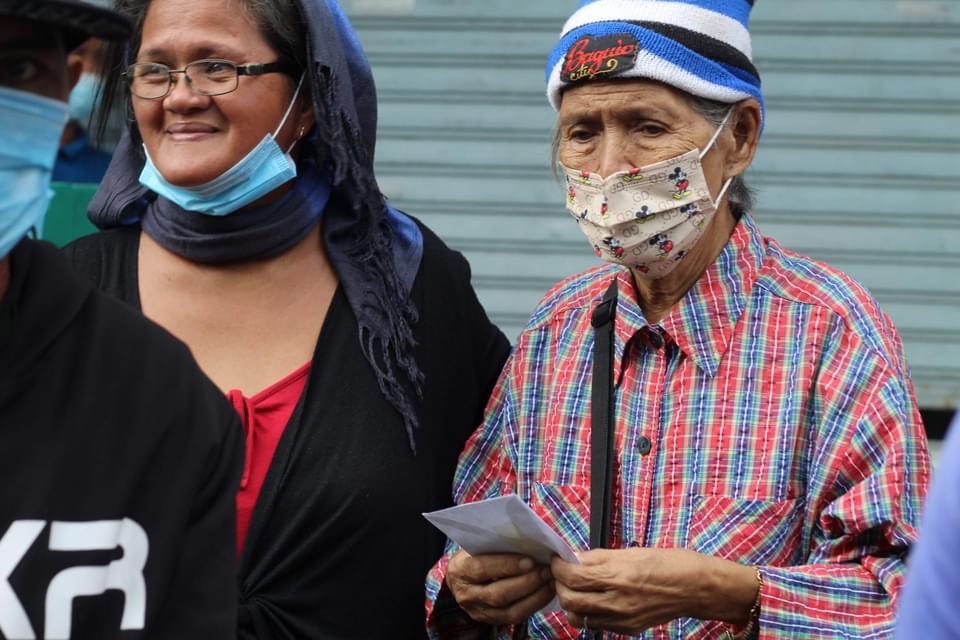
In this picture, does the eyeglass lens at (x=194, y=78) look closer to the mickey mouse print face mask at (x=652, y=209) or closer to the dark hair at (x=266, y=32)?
the dark hair at (x=266, y=32)

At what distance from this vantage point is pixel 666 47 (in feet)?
10.4

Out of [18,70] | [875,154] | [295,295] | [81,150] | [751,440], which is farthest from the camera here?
[875,154]

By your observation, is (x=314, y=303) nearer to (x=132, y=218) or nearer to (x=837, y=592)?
(x=132, y=218)

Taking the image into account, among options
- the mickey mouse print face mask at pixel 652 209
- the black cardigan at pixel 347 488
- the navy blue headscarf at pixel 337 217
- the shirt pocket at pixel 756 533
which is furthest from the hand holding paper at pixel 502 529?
the mickey mouse print face mask at pixel 652 209

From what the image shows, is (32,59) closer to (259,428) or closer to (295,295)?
(259,428)

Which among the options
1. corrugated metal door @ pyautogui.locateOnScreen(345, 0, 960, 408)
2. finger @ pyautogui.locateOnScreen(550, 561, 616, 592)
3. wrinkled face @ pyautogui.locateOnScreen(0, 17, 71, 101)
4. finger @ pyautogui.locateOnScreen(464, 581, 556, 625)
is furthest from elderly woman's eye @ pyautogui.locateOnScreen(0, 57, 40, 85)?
corrugated metal door @ pyautogui.locateOnScreen(345, 0, 960, 408)

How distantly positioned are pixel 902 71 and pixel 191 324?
4.32 metres

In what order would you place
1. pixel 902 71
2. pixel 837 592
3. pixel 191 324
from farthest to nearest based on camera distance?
pixel 902 71, pixel 191 324, pixel 837 592

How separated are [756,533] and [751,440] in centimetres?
17

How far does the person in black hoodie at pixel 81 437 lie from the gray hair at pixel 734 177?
1.35 m

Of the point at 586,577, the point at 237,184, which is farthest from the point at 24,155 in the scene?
the point at 237,184

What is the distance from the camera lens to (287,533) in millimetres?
3287

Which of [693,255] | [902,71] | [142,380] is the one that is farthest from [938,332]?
[142,380]

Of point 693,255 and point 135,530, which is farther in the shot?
point 693,255
